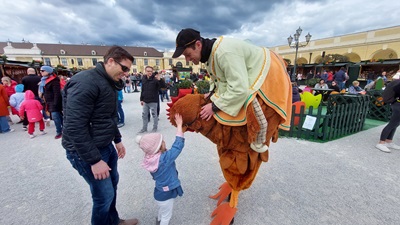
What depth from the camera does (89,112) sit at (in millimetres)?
1326

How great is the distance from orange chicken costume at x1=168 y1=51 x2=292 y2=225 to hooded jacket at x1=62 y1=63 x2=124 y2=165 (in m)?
0.56

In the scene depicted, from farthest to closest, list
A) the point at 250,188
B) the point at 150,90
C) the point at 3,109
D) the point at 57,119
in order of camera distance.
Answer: the point at 3,109 → the point at 150,90 → the point at 57,119 → the point at 250,188

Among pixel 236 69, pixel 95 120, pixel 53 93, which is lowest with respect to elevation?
pixel 53 93

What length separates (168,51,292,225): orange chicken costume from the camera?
1.46 m

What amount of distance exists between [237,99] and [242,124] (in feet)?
0.81

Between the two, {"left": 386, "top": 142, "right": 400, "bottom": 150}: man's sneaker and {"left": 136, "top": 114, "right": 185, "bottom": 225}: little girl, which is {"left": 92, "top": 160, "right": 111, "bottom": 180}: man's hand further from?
{"left": 386, "top": 142, "right": 400, "bottom": 150}: man's sneaker

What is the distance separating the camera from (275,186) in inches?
105

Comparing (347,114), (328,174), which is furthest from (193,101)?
(347,114)

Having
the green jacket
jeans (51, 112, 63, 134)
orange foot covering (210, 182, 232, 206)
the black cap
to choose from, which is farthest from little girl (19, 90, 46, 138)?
the green jacket

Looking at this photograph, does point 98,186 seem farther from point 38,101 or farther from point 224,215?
point 38,101

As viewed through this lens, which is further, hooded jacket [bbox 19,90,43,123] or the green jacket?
hooded jacket [bbox 19,90,43,123]

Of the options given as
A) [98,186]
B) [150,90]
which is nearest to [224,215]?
[98,186]

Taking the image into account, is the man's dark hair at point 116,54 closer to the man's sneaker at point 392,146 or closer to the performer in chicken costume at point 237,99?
the performer in chicken costume at point 237,99

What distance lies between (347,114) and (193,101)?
481cm
